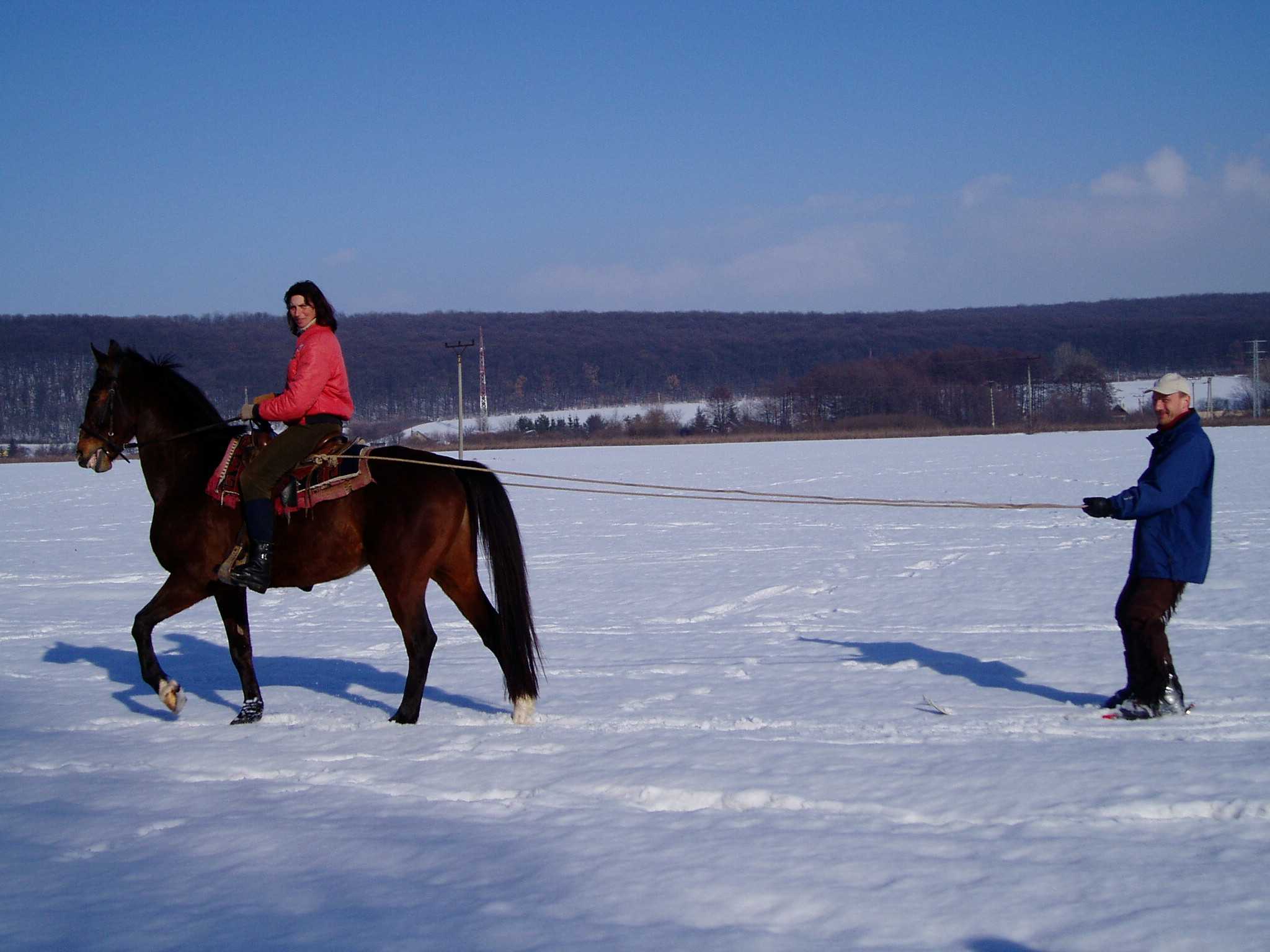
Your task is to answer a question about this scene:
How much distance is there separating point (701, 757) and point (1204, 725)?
2561mm

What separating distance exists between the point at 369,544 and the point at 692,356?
127 metres

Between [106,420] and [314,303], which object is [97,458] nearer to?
[106,420]

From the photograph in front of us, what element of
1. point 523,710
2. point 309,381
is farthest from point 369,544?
point 523,710

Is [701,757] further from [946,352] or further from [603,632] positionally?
[946,352]

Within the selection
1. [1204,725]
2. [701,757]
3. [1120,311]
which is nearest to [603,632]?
[701,757]

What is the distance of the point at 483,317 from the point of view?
145875 mm

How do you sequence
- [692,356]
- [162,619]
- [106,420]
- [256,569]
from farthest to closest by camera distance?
[692,356], [106,420], [256,569], [162,619]

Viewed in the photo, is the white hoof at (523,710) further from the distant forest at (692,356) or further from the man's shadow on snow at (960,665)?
the distant forest at (692,356)

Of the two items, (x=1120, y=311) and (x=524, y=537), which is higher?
(x=1120, y=311)

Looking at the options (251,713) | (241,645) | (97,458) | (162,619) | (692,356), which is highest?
(692,356)

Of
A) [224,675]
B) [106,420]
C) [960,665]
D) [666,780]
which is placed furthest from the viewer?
[224,675]

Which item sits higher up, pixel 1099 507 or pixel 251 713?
pixel 1099 507

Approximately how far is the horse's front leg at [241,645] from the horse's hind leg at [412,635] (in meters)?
0.85

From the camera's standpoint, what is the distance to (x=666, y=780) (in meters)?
4.50
